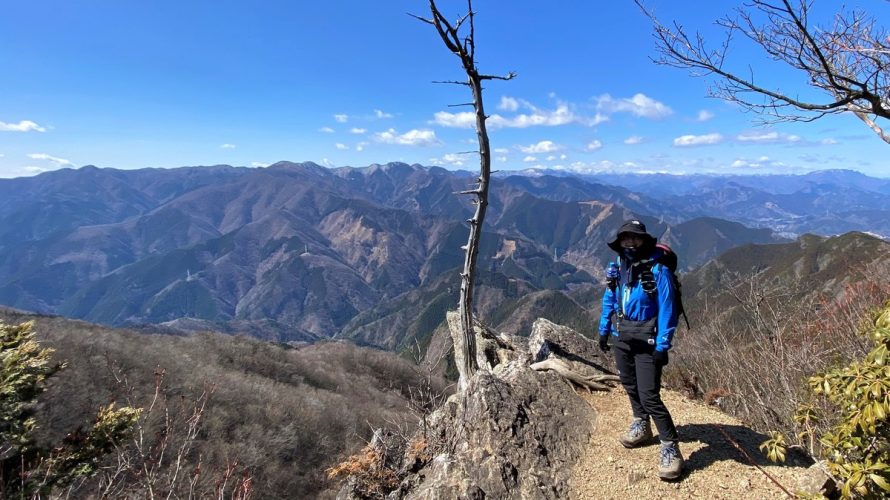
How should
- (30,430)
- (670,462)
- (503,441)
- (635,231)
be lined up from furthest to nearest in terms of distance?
(30,430) → (503,441) → (635,231) → (670,462)

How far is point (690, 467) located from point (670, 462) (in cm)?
48

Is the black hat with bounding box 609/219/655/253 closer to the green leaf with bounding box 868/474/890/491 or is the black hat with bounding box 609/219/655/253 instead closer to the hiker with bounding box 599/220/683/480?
the hiker with bounding box 599/220/683/480

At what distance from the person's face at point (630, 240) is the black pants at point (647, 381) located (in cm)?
142

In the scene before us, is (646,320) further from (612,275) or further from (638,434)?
(638,434)

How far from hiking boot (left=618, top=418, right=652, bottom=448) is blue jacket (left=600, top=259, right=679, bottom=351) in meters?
1.43

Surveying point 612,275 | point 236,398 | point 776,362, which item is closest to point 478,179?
point 612,275

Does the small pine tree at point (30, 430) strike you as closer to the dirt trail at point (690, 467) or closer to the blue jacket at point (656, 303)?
the dirt trail at point (690, 467)

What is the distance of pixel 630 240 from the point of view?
20.4 ft

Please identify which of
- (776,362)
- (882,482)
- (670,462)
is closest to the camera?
(882,482)

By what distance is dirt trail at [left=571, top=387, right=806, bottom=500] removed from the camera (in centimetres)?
574

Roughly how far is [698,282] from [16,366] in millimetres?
218852

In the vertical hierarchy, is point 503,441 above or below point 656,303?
below

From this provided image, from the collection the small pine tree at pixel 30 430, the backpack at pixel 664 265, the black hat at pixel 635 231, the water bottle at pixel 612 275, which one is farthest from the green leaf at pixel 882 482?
the small pine tree at pixel 30 430

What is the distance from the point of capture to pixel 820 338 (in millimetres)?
15305
